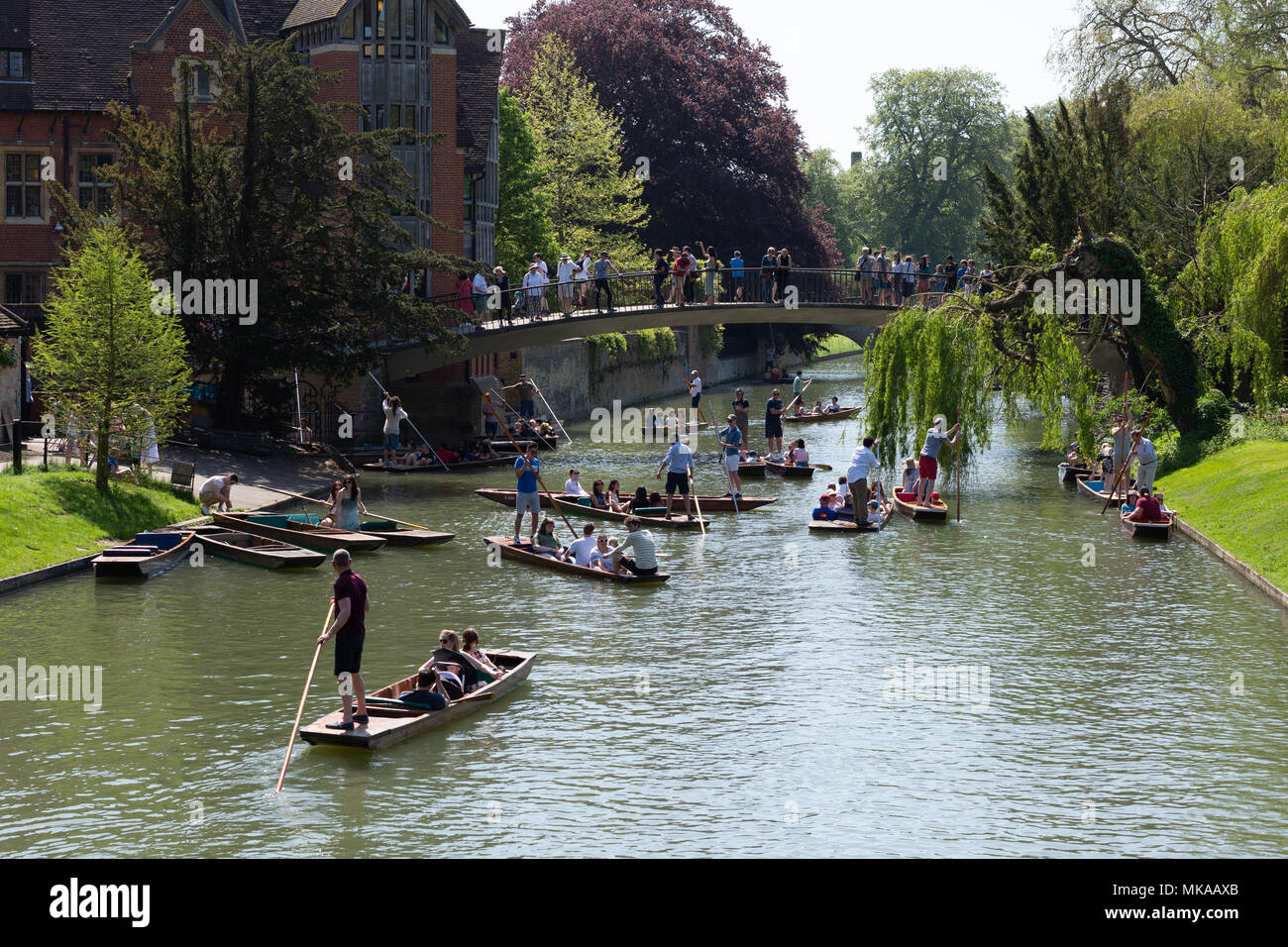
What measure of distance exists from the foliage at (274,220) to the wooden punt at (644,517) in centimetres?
869

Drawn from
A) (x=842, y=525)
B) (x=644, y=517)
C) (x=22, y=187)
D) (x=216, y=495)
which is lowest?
(x=842, y=525)

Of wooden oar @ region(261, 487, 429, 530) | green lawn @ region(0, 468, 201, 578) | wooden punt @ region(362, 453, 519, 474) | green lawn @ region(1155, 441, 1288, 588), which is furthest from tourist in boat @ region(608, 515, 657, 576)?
wooden punt @ region(362, 453, 519, 474)

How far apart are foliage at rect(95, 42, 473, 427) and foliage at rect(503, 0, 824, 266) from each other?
104 ft

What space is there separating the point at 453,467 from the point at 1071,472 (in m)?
15.4

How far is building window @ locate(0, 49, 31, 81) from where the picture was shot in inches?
1725

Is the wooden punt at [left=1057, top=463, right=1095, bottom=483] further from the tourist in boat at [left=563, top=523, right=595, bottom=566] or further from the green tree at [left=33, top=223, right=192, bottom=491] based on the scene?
the green tree at [left=33, top=223, right=192, bottom=491]

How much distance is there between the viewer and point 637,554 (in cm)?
2342

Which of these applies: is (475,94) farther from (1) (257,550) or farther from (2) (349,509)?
(1) (257,550)

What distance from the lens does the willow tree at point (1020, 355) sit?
33.6 metres

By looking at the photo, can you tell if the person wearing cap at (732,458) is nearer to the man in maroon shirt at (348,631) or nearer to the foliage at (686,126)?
the man in maroon shirt at (348,631)

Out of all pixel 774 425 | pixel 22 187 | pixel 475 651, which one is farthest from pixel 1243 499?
pixel 22 187
